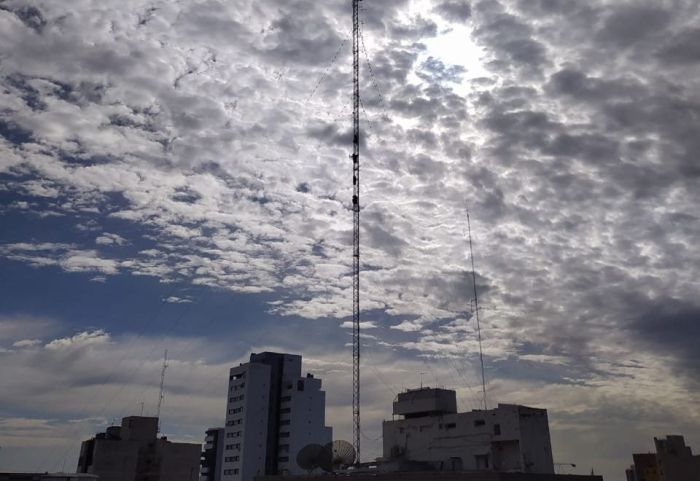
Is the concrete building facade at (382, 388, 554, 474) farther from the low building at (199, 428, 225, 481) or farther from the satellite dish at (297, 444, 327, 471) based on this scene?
the low building at (199, 428, 225, 481)

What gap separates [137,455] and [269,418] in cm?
3610

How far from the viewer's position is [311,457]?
8306cm

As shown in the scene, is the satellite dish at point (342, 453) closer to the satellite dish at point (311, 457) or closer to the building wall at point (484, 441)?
the satellite dish at point (311, 457)

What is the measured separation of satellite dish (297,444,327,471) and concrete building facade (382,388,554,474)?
646 inches

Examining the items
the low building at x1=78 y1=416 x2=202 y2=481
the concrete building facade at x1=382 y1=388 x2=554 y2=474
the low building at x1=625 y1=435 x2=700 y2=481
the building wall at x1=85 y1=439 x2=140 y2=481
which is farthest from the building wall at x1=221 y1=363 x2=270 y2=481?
the low building at x1=625 y1=435 x2=700 y2=481

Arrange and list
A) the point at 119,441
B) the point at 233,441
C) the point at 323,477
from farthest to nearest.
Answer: the point at 233,441 → the point at 119,441 → the point at 323,477

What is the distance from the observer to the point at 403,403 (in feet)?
327

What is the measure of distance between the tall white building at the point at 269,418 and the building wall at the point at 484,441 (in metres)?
52.6

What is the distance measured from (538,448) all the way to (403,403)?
23.4 metres

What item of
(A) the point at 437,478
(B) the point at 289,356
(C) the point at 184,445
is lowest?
(A) the point at 437,478

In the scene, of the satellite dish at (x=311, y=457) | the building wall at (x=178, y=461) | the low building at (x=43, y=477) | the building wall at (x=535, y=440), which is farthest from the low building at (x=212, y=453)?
the building wall at (x=535, y=440)

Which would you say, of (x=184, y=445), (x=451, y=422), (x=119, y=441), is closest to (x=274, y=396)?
(x=184, y=445)

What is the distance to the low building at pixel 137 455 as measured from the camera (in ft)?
360

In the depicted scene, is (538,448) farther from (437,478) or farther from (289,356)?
(289,356)
